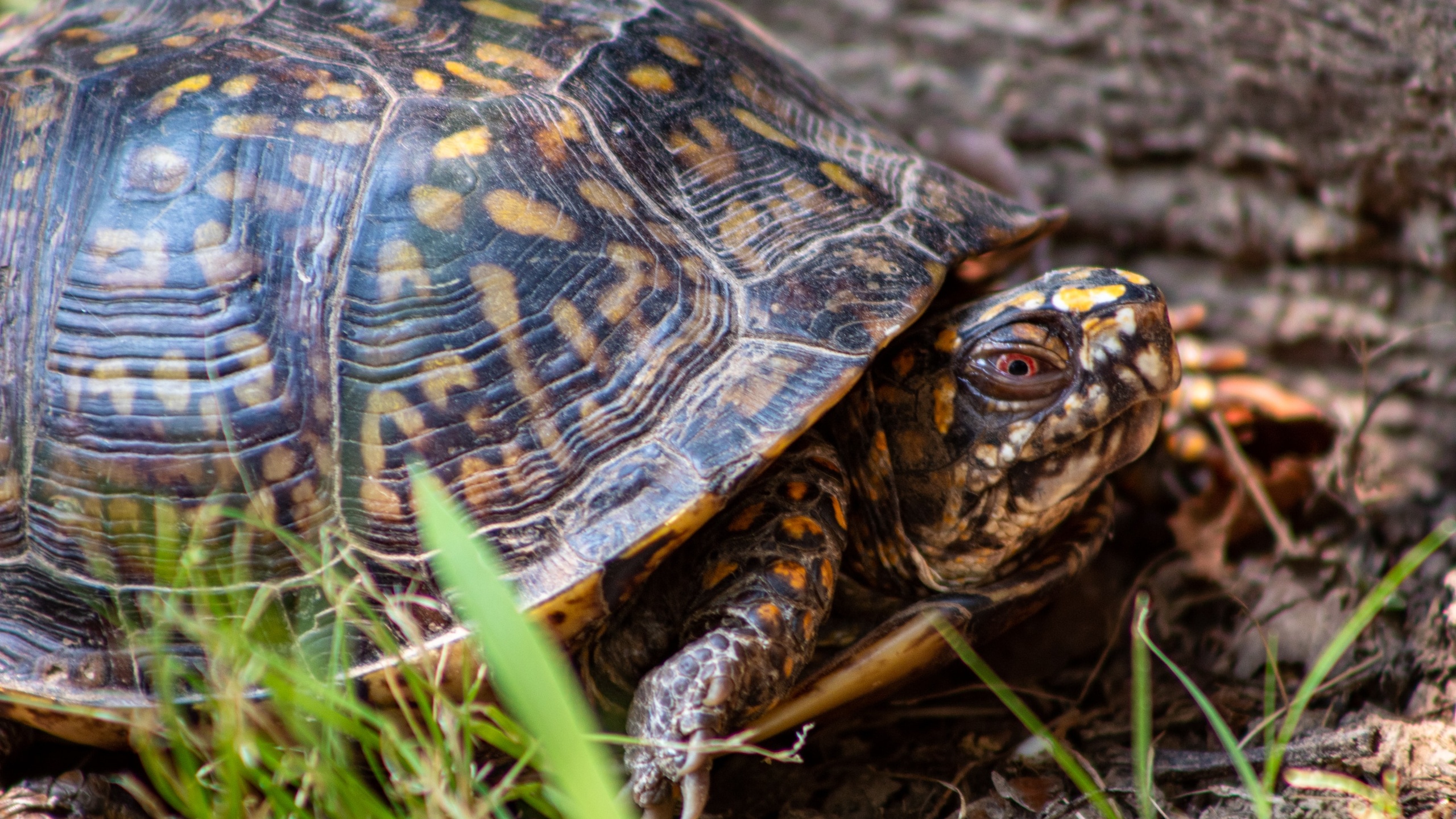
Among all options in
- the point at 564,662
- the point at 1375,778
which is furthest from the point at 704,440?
the point at 1375,778

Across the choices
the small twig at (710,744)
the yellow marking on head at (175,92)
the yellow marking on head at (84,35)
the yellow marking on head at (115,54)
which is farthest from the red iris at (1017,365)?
the yellow marking on head at (84,35)

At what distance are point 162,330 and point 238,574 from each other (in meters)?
0.43

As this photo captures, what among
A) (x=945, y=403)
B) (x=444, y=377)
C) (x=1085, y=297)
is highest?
(x=1085, y=297)

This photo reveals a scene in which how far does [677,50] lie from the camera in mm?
1979

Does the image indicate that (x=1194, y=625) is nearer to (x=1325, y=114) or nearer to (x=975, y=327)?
(x=975, y=327)

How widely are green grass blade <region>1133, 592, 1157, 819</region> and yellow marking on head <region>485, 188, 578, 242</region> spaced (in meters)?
1.11

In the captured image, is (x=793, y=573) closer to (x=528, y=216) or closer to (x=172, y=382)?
(x=528, y=216)

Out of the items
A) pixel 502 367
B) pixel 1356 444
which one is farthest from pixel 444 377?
pixel 1356 444

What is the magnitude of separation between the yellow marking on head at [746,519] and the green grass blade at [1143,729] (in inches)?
24.6

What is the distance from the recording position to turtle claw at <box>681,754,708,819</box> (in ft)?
4.87

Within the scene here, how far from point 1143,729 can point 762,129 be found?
1.28 m

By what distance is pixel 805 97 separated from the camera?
218cm

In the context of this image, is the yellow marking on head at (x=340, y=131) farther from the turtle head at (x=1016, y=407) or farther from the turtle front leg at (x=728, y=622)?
the turtle head at (x=1016, y=407)

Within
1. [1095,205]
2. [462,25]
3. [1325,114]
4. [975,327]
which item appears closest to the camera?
[975,327]
